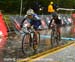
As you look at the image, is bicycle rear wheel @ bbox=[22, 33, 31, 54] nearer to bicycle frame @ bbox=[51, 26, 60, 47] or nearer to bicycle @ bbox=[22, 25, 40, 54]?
bicycle @ bbox=[22, 25, 40, 54]

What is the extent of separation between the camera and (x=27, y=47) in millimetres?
14781

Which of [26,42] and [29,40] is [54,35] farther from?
[26,42]

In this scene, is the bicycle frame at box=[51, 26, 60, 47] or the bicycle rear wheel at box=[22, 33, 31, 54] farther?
the bicycle frame at box=[51, 26, 60, 47]

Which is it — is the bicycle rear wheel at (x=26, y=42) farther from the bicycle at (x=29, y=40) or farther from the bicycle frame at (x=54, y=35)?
the bicycle frame at (x=54, y=35)

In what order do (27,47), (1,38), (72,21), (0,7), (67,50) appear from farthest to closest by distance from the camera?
(0,7) → (72,21) → (1,38) → (67,50) → (27,47)

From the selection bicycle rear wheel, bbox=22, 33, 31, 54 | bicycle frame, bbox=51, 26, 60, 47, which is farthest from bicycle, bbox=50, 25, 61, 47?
bicycle rear wheel, bbox=22, 33, 31, 54

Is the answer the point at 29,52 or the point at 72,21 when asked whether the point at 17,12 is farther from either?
the point at 29,52

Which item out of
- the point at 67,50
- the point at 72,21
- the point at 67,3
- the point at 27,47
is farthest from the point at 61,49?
the point at 67,3

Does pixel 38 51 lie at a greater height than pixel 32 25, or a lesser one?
lesser

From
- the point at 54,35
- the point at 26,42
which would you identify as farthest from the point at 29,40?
the point at 54,35

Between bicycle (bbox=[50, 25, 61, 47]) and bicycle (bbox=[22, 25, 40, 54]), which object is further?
bicycle (bbox=[50, 25, 61, 47])

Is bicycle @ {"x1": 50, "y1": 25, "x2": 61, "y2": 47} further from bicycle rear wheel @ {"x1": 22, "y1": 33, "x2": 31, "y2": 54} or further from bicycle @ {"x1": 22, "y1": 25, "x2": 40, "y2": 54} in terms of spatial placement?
bicycle rear wheel @ {"x1": 22, "y1": 33, "x2": 31, "y2": 54}

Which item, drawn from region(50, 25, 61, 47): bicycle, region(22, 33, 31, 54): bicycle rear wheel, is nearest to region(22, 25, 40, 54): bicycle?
region(22, 33, 31, 54): bicycle rear wheel

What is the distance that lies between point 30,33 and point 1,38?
506cm
